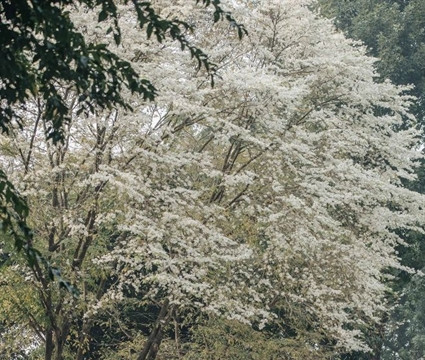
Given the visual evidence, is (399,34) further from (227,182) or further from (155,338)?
(155,338)

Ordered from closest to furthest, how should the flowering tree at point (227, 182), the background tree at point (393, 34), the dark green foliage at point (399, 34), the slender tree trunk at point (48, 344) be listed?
the flowering tree at point (227, 182) < the slender tree trunk at point (48, 344) < the background tree at point (393, 34) < the dark green foliage at point (399, 34)

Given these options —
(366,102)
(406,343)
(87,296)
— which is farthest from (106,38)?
(406,343)

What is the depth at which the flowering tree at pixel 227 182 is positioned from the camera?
45.6ft

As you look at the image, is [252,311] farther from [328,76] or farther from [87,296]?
[328,76]

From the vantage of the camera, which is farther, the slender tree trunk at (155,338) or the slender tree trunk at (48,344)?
the slender tree trunk at (155,338)

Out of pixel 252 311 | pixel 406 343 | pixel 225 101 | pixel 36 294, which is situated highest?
pixel 225 101

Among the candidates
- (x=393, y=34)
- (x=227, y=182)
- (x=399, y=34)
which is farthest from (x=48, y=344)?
(x=399, y=34)

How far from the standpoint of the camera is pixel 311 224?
1539 centimetres

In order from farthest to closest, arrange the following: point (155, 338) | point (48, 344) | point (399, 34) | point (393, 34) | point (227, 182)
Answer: point (399, 34) < point (393, 34) < point (155, 338) < point (48, 344) < point (227, 182)

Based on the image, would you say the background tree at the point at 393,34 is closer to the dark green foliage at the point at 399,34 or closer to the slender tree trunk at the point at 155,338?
the dark green foliage at the point at 399,34

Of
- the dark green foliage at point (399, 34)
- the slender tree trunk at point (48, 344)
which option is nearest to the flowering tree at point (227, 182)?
the slender tree trunk at point (48, 344)

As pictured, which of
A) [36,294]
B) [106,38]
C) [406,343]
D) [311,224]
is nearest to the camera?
[106,38]

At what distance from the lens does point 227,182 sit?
→ 48.1 ft

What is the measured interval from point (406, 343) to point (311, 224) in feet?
127
